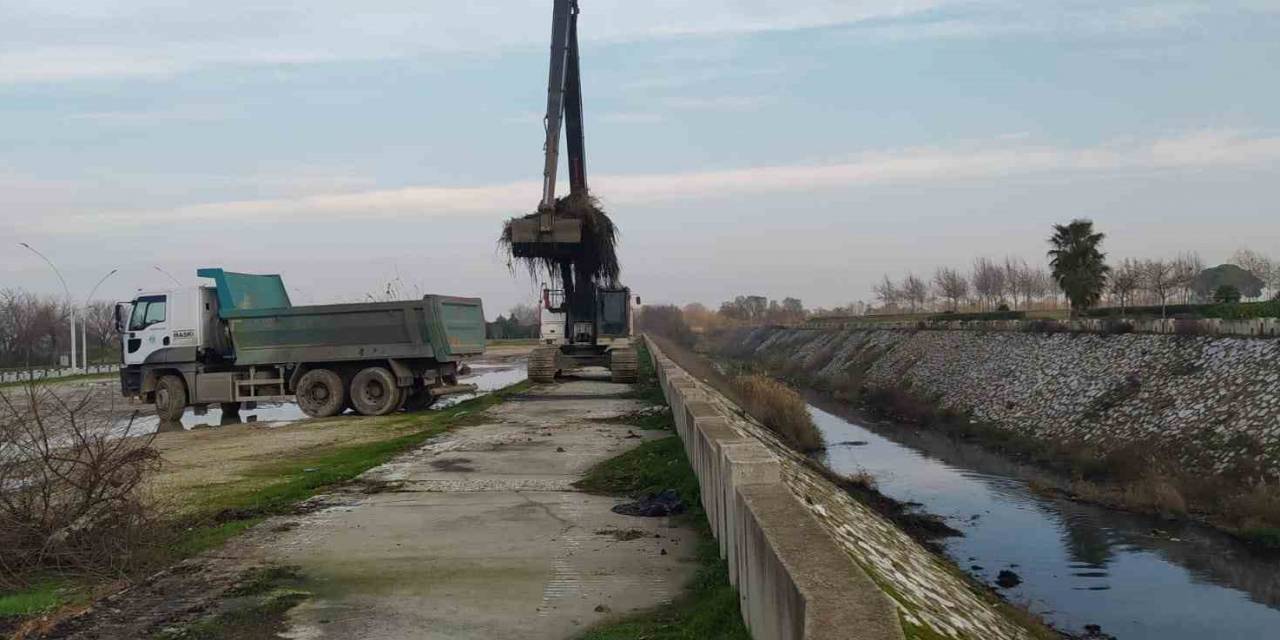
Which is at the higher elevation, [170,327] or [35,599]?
Answer: [170,327]

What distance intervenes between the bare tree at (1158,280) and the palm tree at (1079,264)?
2.51 meters

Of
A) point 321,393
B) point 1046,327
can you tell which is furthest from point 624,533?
point 1046,327

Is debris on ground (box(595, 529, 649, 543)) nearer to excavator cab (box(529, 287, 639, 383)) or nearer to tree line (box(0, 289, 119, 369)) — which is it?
excavator cab (box(529, 287, 639, 383))

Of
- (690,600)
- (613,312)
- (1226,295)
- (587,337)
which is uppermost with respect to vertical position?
(613,312)

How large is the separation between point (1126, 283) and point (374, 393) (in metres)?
36.4

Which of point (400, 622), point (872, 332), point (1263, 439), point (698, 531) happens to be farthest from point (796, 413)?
point (872, 332)

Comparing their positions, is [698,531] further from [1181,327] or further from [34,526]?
[1181,327]

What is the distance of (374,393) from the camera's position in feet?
73.7

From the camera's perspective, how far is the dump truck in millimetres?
21969

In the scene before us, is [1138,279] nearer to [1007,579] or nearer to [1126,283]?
[1126,283]

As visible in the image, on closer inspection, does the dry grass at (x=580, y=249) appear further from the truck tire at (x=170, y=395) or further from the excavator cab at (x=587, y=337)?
the truck tire at (x=170, y=395)

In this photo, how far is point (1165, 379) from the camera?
87.1ft

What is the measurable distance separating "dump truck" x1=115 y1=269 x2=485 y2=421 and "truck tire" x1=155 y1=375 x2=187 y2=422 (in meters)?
0.02

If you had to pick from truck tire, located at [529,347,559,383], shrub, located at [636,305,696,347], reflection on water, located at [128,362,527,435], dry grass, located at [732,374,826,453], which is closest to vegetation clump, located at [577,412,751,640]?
reflection on water, located at [128,362,527,435]
